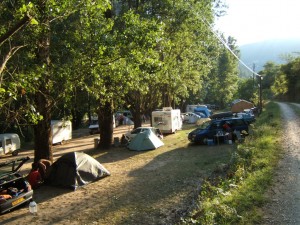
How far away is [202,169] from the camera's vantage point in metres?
16.3

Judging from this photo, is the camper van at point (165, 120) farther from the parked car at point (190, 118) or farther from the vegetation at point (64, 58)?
the parked car at point (190, 118)

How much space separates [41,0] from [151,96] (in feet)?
68.8

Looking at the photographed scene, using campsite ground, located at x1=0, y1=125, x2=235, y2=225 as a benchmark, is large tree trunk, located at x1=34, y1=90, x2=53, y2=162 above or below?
above

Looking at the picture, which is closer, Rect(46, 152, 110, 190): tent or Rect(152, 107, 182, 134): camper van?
Rect(46, 152, 110, 190): tent

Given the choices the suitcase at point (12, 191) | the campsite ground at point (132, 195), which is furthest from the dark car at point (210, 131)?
the suitcase at point (12, 191)

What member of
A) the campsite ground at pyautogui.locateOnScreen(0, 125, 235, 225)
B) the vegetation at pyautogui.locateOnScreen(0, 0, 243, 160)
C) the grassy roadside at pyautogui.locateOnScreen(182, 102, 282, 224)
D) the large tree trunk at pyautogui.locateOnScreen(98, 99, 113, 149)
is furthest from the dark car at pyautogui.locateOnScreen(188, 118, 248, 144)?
the grassy roadside at pyautogui.locateOnScreen(182, 102, 282, 224)

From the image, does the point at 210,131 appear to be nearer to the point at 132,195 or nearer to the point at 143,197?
the point at 132,195

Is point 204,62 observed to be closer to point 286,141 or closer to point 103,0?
point 286,141

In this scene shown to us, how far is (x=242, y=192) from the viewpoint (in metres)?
8.84

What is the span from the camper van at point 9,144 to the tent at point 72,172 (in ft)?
42.7

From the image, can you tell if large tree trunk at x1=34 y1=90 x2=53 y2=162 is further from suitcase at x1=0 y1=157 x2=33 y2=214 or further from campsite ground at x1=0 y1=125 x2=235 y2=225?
suitcase at x1=0 y1=157 x2=33 y2=214

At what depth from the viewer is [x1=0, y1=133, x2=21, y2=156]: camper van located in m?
25.8

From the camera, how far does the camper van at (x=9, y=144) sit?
2578 centimetres

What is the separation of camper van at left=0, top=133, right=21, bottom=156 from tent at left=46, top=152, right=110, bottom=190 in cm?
1302
